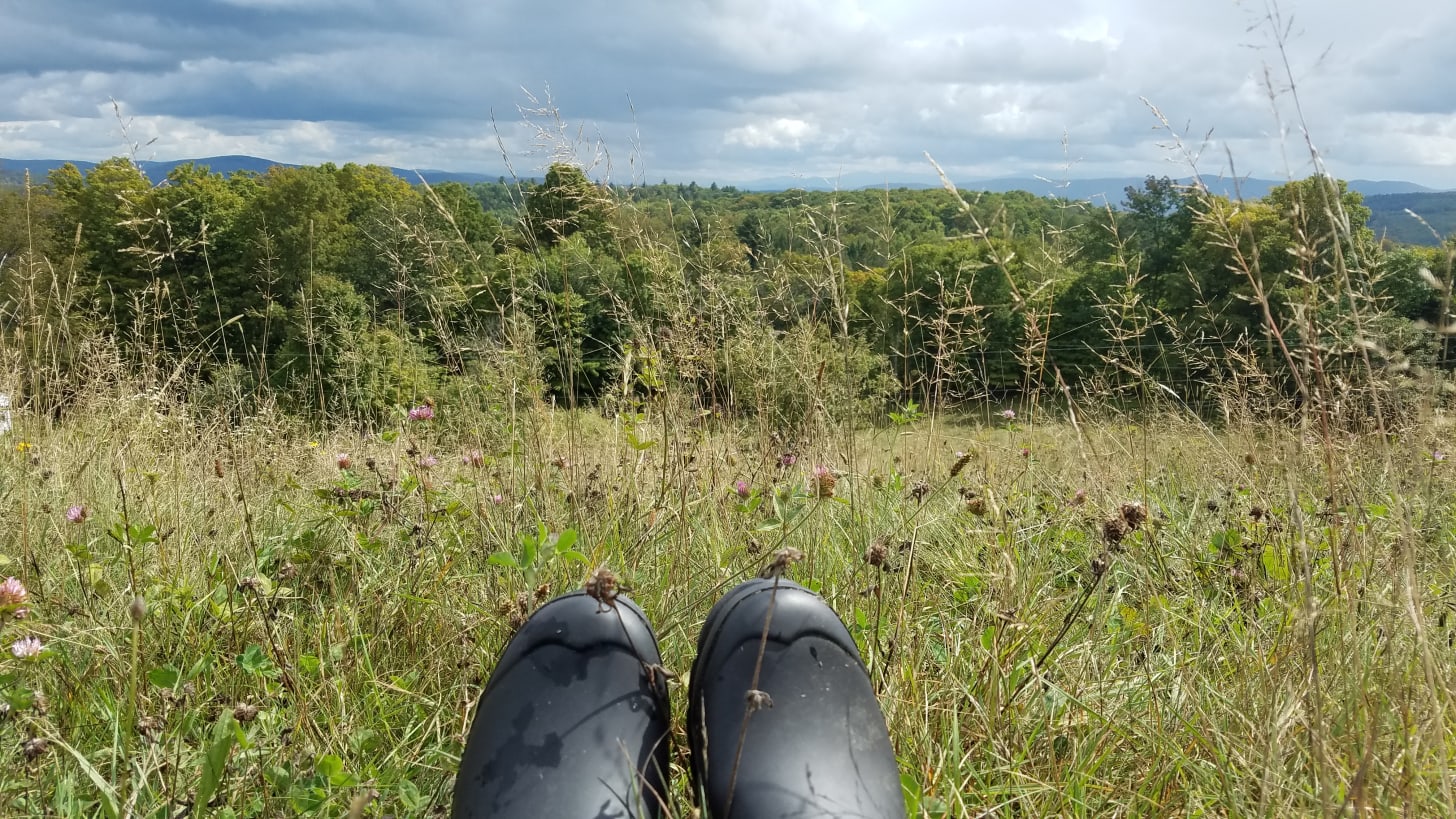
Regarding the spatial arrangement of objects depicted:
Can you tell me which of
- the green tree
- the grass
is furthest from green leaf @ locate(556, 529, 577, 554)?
the green tree

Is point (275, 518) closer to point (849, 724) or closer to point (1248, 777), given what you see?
point (849, 724)

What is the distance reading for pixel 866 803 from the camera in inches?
36.7

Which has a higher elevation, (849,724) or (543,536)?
(543,536)

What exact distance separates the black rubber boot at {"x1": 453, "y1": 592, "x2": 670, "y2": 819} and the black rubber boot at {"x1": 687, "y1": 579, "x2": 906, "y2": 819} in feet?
0.23

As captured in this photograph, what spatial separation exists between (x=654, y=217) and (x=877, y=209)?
23.9 inches

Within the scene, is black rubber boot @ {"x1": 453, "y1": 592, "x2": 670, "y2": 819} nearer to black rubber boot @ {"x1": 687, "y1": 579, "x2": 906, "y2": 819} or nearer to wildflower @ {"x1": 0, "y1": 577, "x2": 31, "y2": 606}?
black rubber boot @ {"x1": 687, "y1": 579, "x2": 906, "y2": 819}

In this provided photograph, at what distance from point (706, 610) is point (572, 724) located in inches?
22.1

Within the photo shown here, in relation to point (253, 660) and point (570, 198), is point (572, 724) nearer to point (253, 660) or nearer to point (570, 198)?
point (253, 660)

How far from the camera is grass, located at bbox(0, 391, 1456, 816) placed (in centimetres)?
104

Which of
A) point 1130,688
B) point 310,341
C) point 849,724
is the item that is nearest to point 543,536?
point 849,724

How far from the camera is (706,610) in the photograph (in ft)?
5.08

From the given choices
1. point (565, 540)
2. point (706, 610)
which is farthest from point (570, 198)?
point (565, 540)

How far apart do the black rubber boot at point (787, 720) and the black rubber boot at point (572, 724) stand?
71mm

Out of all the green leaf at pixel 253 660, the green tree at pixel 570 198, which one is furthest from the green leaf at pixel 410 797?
the green tree at pixel 570 198
